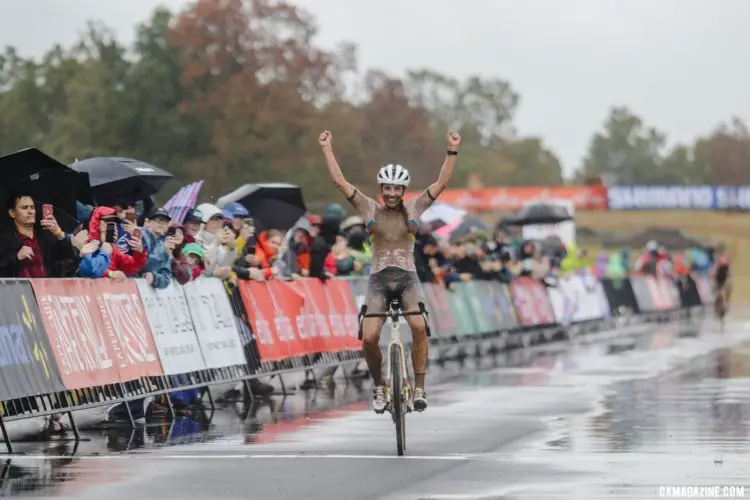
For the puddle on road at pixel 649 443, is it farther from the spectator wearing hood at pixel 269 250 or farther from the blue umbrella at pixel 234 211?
the blue umbrella at pixel 234 211

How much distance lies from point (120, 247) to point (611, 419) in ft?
16.1

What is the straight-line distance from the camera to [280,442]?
15.4 m

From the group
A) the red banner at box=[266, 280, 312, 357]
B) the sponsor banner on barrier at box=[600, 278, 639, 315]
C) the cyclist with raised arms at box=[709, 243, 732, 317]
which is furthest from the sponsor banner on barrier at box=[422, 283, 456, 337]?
the cyclist with raised arms at box=[709, 243, 732, 317]

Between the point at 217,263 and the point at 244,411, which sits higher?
the point at 217,263

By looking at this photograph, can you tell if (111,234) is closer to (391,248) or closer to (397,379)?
(391,248)

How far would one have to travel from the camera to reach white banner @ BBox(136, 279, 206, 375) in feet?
59.2

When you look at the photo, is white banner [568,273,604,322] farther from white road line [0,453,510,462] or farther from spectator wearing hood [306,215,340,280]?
white road line [0,453,510,462]

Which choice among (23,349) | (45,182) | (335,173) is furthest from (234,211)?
(23,349)

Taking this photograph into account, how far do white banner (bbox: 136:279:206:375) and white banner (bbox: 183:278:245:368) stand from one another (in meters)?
0.19

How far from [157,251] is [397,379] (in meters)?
4.64

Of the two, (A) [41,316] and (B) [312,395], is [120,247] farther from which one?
(B) [312,395]

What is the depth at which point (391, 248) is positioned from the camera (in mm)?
15180

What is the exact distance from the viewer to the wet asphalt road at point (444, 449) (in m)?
12.0

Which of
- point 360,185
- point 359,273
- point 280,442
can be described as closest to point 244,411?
point 280,442
